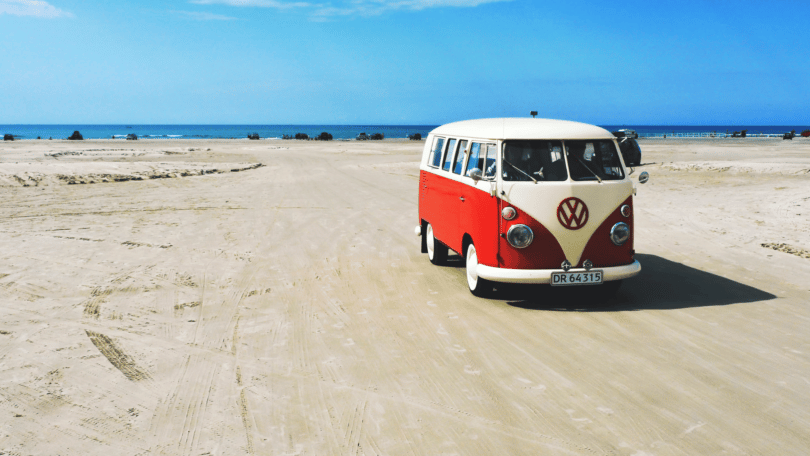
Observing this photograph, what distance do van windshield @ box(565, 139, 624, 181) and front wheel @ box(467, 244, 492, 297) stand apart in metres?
1.51

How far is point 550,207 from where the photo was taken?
694 centimetres

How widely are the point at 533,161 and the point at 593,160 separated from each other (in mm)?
730

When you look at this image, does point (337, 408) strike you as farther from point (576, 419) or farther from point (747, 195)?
point (747, 195)

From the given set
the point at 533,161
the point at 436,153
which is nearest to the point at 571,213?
the point at 533,161

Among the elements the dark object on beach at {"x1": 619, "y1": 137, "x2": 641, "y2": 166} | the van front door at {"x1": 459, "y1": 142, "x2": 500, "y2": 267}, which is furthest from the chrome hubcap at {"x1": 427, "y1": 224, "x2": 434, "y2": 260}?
the dark object on beach at {"x1": 619, "y1": 137, "x2": 641, "y2": 166}

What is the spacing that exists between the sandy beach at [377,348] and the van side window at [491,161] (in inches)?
57.0

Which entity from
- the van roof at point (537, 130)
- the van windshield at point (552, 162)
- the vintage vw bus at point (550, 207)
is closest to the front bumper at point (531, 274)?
the vintage vw bus at point (550, 207)

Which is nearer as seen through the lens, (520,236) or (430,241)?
(520,236)

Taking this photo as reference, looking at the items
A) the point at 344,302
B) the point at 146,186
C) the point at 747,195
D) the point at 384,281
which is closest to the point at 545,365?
the point at 344,302

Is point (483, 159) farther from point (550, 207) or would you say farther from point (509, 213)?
point (550, 207)

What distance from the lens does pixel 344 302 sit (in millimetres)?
7492

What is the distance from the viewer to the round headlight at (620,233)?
7.06 m

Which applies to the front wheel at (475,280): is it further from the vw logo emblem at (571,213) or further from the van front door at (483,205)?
the vw logo emblem at (571,213)

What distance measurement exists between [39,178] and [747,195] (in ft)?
71.3
